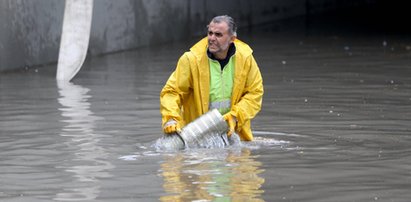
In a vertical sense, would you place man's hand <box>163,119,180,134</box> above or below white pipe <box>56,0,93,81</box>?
below

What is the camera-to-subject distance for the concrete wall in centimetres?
1828

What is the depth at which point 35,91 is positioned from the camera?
50.7 ft

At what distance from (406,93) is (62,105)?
4.19 meters

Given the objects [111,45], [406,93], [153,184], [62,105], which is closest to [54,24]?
[111,45]

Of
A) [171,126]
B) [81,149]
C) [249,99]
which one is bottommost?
[81,149]

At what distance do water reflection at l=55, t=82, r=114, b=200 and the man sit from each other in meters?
0.73

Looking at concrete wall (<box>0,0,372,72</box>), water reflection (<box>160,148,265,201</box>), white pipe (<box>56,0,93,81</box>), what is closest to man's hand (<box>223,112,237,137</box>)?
water reflection (<box>160,148,265,201</box>)

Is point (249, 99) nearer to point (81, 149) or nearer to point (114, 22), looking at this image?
point (81, 149)

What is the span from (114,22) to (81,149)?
11.0m

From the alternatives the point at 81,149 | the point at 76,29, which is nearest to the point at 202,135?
the point at 81,149

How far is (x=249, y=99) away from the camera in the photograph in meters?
10.2

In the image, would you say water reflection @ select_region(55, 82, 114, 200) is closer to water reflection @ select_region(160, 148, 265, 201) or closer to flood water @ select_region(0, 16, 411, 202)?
flood water @ select_region(0, 16, 411, 202)

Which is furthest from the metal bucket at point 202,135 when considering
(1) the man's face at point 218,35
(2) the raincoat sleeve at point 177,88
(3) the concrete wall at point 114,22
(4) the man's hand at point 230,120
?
(3) the concrete wall at point 114,22

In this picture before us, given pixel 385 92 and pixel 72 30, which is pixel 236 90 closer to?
pixel 385 92
